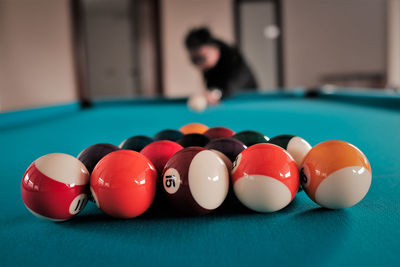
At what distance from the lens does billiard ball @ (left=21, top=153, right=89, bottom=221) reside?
808mm

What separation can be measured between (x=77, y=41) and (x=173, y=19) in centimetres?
197

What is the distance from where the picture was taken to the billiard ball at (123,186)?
31.9 inches

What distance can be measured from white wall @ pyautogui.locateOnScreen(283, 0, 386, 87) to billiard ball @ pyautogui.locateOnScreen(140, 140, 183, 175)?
6987mm

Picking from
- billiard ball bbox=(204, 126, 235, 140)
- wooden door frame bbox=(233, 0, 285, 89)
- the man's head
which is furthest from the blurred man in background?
billiard ball bbox=(204, 126, 235, 140)

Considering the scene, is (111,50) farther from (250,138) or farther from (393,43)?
(250,138)

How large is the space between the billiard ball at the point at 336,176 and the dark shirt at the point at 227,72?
3845 millimetres

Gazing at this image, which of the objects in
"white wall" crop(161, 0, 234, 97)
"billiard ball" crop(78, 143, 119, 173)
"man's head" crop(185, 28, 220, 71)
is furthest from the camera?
"white wall" crop(161, 0, 234, 97)

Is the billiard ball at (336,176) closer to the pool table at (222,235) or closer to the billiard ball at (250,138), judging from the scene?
the pool table at (222,235)

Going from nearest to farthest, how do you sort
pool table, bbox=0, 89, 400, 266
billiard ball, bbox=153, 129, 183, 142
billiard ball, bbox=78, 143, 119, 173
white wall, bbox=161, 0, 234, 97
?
pool table, bbox=0, 89, 400, 266
billiard ball, bbox=78, 143, 119, 173
billiard ball, bbox=153, 129, 183, 142
white wall, bbox=161, 0, 234, 97

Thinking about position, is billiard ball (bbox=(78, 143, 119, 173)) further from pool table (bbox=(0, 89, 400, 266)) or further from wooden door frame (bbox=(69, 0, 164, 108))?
wooden door frame (bbox=(69, 0, 164, 108))

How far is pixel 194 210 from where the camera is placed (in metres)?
0.82

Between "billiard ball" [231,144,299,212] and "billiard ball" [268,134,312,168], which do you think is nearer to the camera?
"billiard ball" [231,144,299,212]

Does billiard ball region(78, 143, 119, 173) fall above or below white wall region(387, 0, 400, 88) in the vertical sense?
below

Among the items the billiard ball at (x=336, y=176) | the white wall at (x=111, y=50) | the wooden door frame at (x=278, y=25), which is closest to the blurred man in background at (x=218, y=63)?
the wooden door frame at (x=278, y=25)
